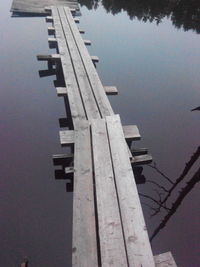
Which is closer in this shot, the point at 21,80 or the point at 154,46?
the point at 21,80

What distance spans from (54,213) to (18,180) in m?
0.76

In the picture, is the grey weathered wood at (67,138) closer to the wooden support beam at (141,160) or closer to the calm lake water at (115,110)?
the calm lake water at (115,110)

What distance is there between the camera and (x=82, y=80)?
5.39 m

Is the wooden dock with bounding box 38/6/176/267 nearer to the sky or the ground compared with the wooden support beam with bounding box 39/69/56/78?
nearer to the ground

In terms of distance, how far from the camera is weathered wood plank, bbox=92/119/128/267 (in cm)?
257

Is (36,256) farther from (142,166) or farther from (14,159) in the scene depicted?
(142,166)

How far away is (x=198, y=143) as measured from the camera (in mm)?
4648

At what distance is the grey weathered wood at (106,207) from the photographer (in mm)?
2568

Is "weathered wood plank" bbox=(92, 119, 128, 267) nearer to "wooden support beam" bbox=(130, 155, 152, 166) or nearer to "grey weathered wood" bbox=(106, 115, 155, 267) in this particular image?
"grey weathered wood" bbox=(106, 115, 155, 267)

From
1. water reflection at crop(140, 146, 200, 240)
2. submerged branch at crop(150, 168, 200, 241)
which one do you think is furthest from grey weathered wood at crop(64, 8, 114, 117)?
submerged branch at crop(150, 168, 200, 241)

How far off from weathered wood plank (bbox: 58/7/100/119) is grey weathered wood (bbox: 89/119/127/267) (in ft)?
1.91

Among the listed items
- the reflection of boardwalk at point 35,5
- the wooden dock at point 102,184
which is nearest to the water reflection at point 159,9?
the reflection of boardwalk at point 35,5

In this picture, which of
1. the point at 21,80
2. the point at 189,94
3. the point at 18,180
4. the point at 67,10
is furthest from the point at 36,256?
the point at 67,10

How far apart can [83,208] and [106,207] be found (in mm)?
246
